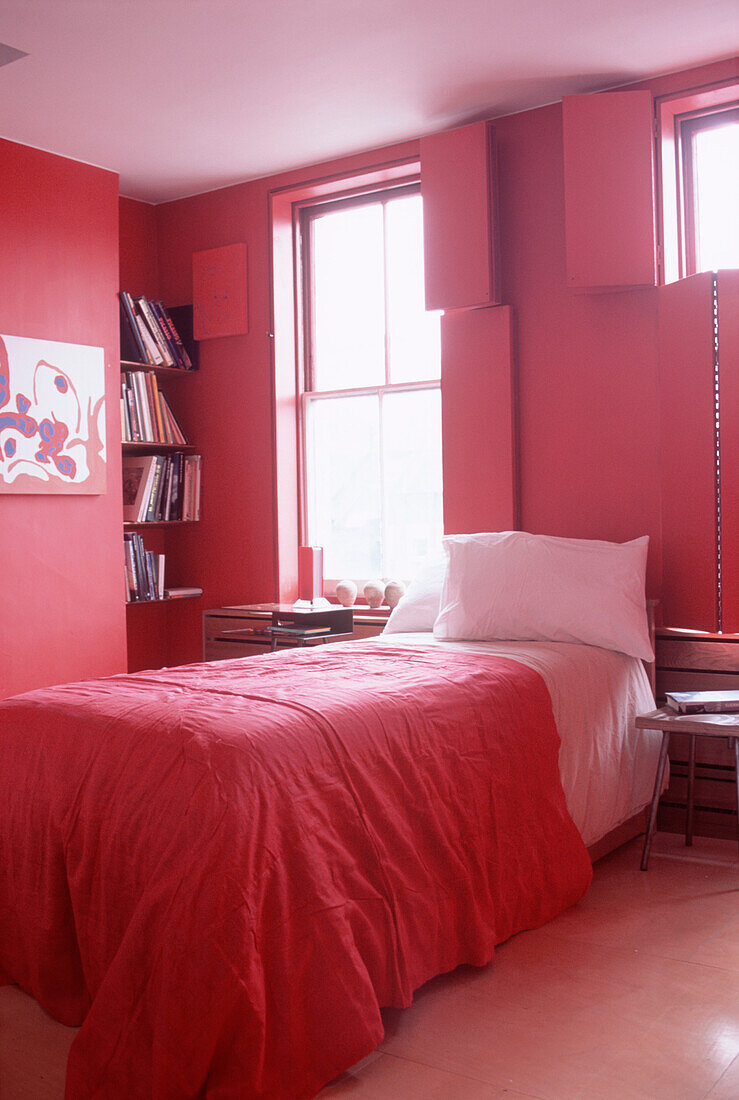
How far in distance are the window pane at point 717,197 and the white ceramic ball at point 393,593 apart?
1.79 metres

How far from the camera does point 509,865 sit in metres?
2.58

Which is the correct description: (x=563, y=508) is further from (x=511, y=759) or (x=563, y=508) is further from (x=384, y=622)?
(x=511, y=759)

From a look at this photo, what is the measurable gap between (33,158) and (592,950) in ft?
12.7

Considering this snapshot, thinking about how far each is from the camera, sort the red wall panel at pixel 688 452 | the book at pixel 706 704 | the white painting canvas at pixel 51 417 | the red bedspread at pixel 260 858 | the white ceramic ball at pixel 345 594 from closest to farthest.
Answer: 1. the red bedspread at pixel 260 858
2. the book at pixel 706 704
3. the red wall panel at pixel 688 452
4. the white painting canvas at pixel 51 417
5. the white ceramic ball at pixel 345 594

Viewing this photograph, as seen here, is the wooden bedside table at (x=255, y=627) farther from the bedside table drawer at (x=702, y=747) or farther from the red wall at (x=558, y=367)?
the bedside table drawer at (x=702, y=747)

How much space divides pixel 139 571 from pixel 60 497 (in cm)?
62

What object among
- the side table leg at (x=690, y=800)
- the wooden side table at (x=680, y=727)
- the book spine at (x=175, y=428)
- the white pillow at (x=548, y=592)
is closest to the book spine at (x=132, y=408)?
the book spine at (x=175, y=428)

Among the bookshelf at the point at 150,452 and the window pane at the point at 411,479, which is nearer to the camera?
the window pane at the point at 411,479

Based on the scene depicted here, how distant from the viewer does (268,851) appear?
1.91 m

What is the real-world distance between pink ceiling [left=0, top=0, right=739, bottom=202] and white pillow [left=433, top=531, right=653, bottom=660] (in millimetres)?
1778

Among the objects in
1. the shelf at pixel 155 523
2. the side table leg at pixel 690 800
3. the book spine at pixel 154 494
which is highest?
the book spine at pixel 154 494

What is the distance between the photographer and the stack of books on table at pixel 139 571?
4.79 m

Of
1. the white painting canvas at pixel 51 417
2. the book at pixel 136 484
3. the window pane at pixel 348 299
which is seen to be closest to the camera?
the white painting canvas at pixel 51 417

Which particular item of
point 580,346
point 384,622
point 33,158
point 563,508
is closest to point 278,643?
point 384,622
